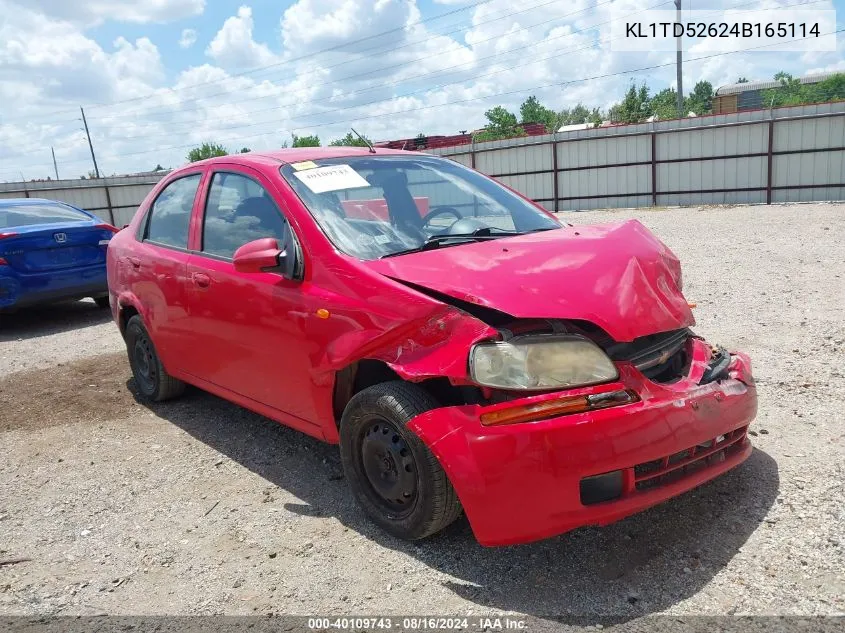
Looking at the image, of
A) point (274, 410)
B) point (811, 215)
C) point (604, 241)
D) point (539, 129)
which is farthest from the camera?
point (539, 129)

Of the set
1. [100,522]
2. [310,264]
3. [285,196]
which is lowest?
[100,522]

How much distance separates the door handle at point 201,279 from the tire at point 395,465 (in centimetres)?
132

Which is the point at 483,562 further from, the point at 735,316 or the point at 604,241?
the point at 735,316

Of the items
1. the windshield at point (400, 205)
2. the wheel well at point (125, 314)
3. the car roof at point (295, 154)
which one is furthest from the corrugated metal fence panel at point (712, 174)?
the wheel well at point (125, 314)

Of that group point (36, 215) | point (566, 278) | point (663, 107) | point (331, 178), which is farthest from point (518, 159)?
point (663, 107)

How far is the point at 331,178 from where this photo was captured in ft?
11.0

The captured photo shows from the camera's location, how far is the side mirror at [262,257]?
3021 millimetres

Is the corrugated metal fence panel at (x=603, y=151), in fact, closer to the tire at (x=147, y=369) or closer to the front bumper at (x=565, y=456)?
the tire at (x=147, y=369)

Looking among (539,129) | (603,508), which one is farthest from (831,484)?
(539,129)

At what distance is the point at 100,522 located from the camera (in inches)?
126

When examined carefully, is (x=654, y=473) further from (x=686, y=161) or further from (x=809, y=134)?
(x=686, y=161)

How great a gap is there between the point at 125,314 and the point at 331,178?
94.5 inches

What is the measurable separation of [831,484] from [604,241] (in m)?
1.46

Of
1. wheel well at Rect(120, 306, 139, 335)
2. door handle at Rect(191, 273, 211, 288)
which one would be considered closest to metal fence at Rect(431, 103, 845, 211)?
wheel well at Rect(120, 306, 139, 335)
